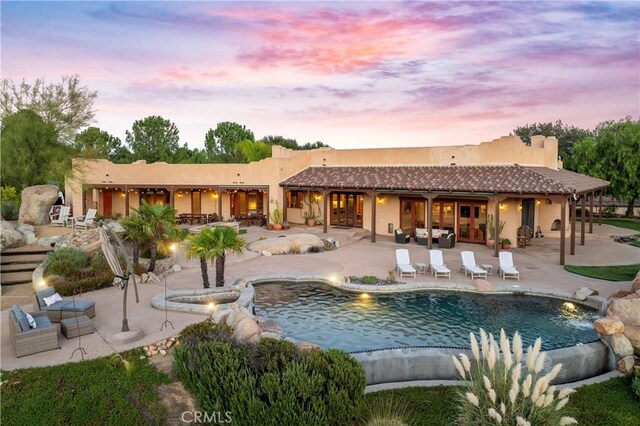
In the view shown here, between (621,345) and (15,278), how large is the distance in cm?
1831

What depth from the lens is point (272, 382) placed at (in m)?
5.70

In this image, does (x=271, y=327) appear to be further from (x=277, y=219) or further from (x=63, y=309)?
(x=277, y=219)

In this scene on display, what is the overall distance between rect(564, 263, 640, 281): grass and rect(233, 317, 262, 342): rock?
13362mm

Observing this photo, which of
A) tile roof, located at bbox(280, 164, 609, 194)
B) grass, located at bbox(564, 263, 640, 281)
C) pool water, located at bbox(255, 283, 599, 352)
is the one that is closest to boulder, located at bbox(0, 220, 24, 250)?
pool water, located at bbox(255, 283, 599, 352)

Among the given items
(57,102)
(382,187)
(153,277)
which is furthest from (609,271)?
(57,102)

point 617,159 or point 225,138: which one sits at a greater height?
point 225,138

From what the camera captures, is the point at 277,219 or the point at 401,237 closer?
the point at 401,237

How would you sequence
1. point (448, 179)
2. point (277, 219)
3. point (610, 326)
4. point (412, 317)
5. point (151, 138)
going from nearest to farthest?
point (610, 326), point (412, 317), point (448, 179), point (277, 219), point (151, 138)

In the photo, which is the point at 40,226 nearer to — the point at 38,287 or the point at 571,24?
the point at 38,287

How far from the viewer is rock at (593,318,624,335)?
29.9 ft

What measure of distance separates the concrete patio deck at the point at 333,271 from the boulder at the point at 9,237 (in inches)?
253

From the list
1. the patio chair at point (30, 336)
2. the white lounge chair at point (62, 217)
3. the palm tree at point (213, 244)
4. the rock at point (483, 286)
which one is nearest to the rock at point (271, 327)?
the palm tree at point (213, 244)

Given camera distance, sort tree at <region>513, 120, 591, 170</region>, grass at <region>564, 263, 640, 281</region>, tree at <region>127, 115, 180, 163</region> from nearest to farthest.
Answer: grass at <region>564, 263, 640, 281</region>, tree at <region>513, 120, 591, 170</region>, tree at <region>127, 115, 180, 163</region>

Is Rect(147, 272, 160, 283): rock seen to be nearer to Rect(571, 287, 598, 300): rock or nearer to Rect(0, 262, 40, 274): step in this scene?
Rect(0, 262, 40, 274): step
